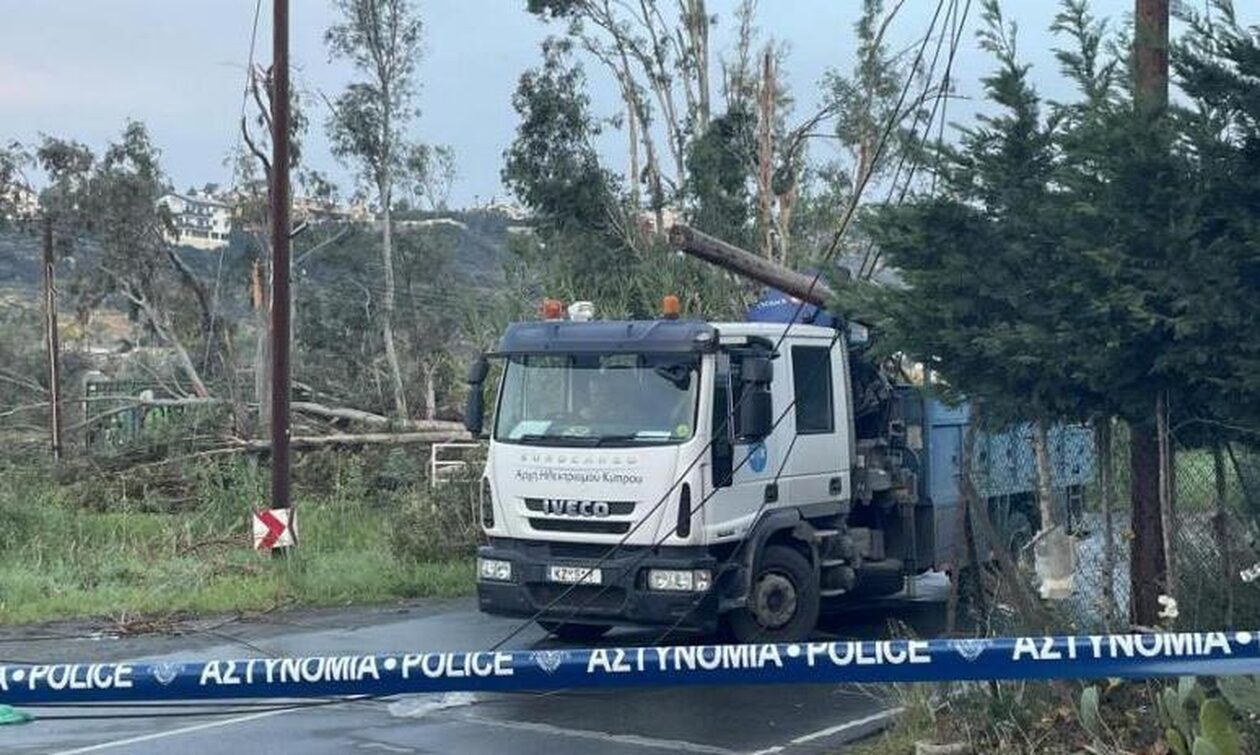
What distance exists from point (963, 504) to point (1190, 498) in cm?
121

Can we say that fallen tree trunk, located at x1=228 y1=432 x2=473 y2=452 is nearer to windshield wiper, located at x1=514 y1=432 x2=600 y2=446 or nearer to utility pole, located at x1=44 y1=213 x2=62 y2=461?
utility pole, located at x1=44 y1=213 x2=62 y2=461

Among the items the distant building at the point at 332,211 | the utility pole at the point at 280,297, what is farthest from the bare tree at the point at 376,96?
the utility pole at the point at 280,297

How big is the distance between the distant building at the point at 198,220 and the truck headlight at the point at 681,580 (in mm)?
31356

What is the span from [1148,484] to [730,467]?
3.80 meters

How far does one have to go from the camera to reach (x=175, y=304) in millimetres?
41312

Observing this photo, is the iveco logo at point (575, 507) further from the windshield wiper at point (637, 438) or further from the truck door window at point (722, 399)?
the truck door window at point (722, 399)

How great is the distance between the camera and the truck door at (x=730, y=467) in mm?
11414

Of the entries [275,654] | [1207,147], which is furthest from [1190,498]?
[275,654]

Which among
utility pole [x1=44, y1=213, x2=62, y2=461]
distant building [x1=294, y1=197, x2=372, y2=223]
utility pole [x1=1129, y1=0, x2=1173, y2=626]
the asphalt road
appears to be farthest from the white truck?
distant building [x1=294, y1=197, x2=372, y2=223]

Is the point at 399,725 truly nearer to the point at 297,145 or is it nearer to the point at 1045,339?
the point at 1045,339

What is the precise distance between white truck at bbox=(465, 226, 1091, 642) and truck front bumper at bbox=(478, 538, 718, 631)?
0.01 meters

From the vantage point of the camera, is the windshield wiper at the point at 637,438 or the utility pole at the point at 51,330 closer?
the windshield wiper at the point at 637,438

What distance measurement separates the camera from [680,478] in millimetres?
11242

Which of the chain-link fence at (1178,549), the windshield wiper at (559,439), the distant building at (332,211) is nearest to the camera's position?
the chain-link fence at (1178,549)
